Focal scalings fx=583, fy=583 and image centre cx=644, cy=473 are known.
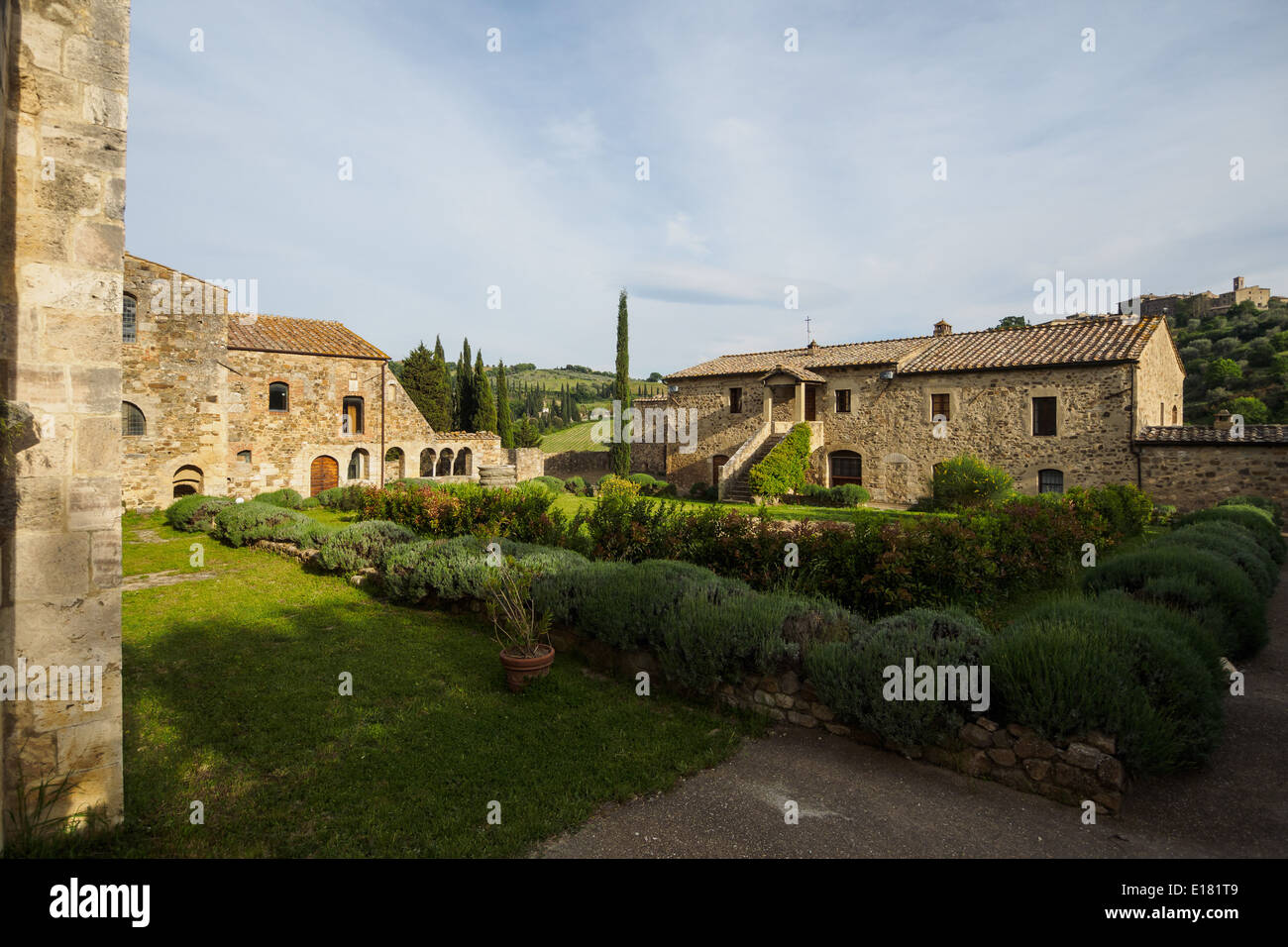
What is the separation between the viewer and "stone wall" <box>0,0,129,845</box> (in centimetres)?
289

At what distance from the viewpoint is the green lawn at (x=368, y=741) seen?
347 centimetres

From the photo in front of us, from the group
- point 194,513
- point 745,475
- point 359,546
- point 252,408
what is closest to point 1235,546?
point 359,546

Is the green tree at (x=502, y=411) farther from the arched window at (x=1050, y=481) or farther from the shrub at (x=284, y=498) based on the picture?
the arched window at (x=1050, y=481)

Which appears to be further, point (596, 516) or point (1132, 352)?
point (1132, 352)

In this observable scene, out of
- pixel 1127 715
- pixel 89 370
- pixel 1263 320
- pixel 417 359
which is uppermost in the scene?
pixel 1263 320

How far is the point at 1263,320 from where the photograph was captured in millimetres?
36562

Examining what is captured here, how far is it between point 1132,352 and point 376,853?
23.4 meters

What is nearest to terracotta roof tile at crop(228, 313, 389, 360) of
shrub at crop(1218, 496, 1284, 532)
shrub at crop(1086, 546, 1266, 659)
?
shrub at crop(1086, 546, 1266, 659)

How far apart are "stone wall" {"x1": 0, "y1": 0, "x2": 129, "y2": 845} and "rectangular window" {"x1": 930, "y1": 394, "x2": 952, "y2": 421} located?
23941 mm

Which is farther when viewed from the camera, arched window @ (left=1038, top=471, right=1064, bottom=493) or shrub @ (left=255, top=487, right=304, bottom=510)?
arched window @ (left=1038, top=471, right=1064, bottom=493)

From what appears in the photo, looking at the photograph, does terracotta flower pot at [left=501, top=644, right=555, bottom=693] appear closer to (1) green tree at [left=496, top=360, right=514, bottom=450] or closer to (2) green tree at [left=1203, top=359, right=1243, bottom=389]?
(1) green tree at [left=496, top=360, right=514, bottom=450]

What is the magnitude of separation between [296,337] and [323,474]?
18.5 feet
